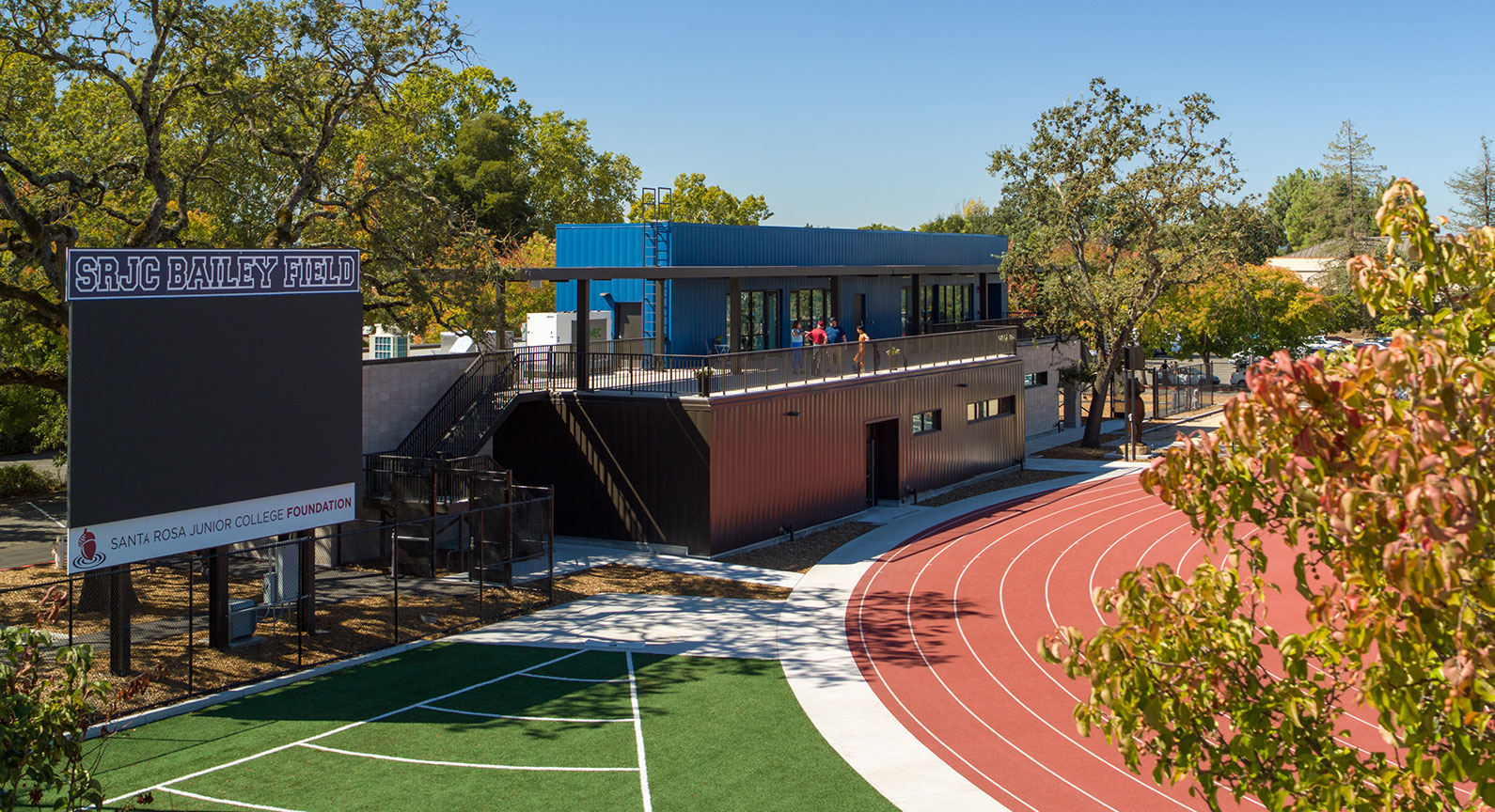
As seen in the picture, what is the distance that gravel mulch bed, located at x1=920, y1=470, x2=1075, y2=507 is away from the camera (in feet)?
121

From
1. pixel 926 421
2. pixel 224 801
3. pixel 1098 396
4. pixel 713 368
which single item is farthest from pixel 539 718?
pixel 1098 396

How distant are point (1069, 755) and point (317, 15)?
847 inches

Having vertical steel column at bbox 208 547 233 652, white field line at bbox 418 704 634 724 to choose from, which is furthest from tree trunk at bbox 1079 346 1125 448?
vertical steel column at bbox 208 547 233 652

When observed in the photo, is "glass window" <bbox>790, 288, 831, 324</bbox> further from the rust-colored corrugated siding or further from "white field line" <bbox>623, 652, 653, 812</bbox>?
"white field line" <bbox>623, 652, 653, 812</bbox>

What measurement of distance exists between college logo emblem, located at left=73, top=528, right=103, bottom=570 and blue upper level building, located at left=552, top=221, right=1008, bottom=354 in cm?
1387

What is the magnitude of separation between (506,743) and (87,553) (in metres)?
6.61

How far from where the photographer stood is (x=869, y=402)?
34.4 meters

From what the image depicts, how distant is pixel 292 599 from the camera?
2202cm

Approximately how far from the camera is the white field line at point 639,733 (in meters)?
14.9

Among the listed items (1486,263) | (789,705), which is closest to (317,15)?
(789,705)

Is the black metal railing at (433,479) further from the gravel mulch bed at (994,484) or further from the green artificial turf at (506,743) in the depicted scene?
the gravel mulch bed at (994,484)

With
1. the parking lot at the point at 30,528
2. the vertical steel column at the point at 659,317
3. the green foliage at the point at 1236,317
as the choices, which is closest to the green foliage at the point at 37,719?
the parking lot at the point at 30,528

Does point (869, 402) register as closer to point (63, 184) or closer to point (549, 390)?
point (549, 390)

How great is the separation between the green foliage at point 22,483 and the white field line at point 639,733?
25907 millimetres
